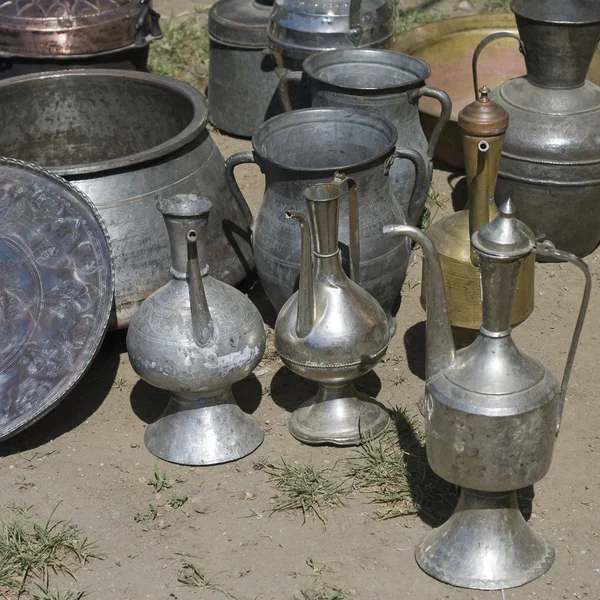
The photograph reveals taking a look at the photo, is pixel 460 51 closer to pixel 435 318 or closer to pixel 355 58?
pixel 355 58

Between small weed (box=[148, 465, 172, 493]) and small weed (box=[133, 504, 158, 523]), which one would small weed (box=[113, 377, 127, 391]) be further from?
small weed (box=[133, 504, 158, 523])

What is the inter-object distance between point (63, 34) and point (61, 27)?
3cm

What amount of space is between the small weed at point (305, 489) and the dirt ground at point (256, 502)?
0.03 meters

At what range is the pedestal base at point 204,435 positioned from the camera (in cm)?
353

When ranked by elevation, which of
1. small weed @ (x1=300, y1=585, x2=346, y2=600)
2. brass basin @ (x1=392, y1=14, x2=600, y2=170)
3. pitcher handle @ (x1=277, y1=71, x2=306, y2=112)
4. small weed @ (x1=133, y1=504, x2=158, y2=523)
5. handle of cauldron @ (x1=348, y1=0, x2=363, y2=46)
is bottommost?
small weed @ (x1=133, y1=504, x2=158, y2=523)

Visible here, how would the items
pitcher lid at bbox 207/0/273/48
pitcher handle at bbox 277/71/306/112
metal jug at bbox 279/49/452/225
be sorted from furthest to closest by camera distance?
1. pitcher lid at bbox 207/0/273/48
2. pitcher handle at bbox 277/71/306/112
3. metal jug at bbox 279/49/452/225

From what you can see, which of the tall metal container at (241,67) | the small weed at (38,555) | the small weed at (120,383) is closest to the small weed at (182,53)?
the tall metal container at (241,67)

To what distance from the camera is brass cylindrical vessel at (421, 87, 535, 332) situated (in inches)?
132

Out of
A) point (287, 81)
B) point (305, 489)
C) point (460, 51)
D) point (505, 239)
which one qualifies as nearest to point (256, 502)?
point (305, 489)

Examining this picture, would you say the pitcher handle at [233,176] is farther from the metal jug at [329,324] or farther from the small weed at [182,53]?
the small weed at [182,53]

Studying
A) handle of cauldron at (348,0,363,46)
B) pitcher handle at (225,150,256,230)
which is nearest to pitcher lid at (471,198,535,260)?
pitcher handle at (225,150,256,230)

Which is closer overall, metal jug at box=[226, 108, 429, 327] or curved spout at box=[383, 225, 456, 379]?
curved spout at box=[383, 225, 456, 379]

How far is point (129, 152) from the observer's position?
185 inches

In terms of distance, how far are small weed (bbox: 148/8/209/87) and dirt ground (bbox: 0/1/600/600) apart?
2717mm
